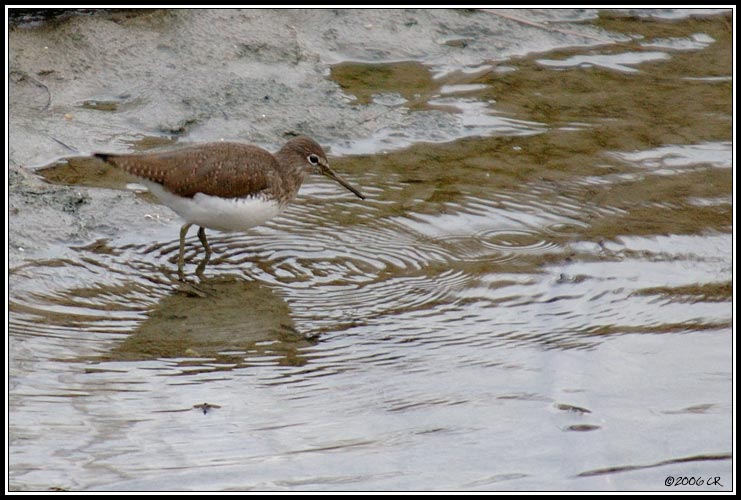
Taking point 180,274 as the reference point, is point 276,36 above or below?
above

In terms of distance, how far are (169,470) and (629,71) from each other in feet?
A: 22.5

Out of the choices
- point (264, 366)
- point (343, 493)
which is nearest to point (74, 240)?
point (264, 366)

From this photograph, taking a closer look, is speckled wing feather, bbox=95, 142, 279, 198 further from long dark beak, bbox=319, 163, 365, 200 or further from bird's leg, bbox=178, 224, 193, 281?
long dark beak, bbox=319, 163, 365, 200

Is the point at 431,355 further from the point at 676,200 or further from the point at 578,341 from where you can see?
the point at 676,200

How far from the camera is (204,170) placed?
273 inches

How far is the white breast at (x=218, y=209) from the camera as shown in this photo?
686cm

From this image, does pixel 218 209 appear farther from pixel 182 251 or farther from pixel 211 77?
pixel 211 77

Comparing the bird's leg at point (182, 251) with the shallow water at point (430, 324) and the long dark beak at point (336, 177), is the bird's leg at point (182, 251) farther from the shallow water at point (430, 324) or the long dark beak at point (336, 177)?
the long dark beak at point (336, 177)

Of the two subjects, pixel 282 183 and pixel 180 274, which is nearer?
pixel 180 274

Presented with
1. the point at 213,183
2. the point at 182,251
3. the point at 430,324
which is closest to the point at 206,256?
the point at 182,251

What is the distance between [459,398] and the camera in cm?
535

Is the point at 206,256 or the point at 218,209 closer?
the point at 218,209

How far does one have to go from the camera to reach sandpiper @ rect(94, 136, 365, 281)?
22.5ft

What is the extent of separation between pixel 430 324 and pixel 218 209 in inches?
68.0
